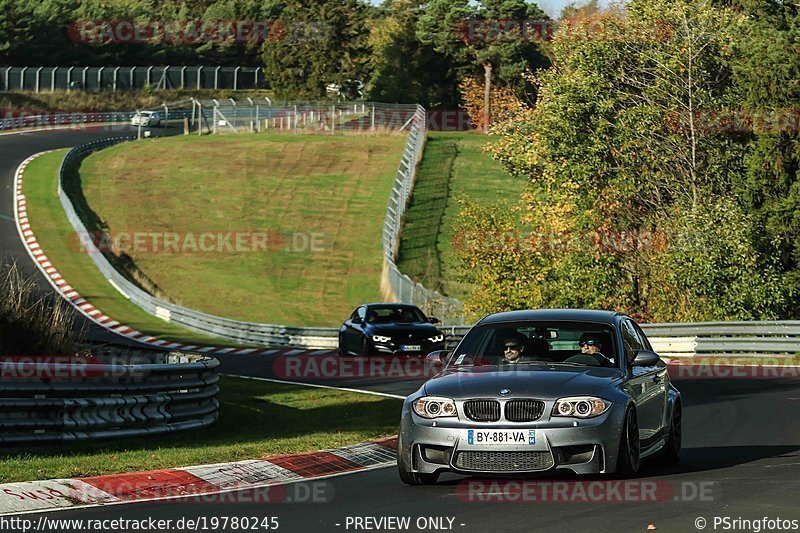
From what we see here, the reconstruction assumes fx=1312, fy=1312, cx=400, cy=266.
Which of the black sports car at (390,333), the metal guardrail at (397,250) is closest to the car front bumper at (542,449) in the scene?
the black sports car at (390,333)

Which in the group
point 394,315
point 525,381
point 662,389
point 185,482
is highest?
point 525,381

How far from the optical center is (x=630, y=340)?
39.6 ft

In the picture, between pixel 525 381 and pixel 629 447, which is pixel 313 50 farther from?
pixel 629 447

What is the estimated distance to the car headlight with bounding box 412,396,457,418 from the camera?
410 inches

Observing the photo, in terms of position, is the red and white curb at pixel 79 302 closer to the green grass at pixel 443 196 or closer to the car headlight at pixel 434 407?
the green grass at pixel 443 196

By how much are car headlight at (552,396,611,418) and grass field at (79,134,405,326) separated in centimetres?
3507

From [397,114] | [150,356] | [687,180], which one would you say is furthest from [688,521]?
[397,114]

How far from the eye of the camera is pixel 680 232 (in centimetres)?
3575

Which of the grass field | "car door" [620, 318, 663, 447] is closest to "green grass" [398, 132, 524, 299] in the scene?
the grass field

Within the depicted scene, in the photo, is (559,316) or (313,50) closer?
(559,316)

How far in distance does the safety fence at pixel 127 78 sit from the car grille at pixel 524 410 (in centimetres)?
9792

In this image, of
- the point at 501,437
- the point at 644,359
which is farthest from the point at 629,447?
the point at 501,437

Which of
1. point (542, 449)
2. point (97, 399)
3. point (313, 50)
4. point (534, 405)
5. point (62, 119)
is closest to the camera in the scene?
point (542, 449)

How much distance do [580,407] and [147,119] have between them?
89.7 m
